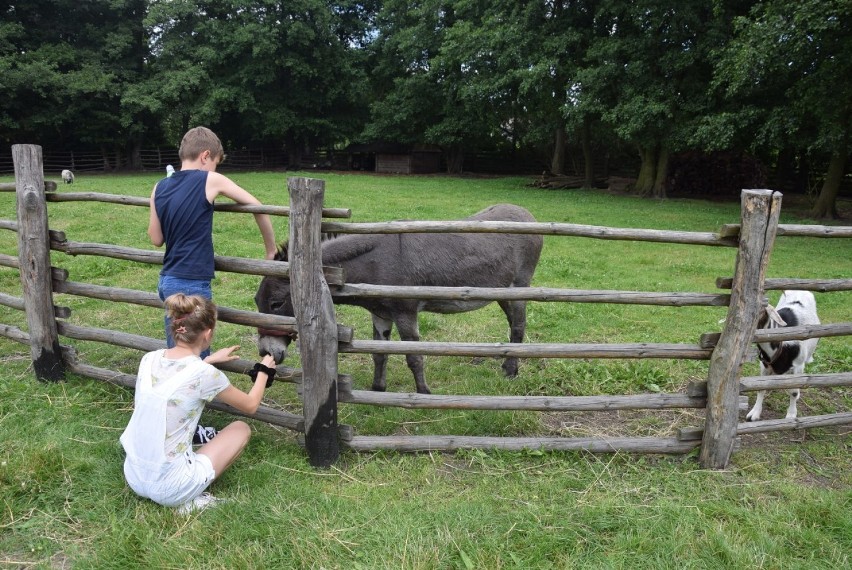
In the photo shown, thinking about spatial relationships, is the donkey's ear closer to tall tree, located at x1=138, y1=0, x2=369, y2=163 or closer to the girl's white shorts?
the girl's white shorts

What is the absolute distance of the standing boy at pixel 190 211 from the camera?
3775 mm

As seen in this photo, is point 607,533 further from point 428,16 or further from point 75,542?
point 428,16

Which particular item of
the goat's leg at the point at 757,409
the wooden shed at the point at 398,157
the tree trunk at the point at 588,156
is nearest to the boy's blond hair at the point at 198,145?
the goat's leg at the point at 757,409

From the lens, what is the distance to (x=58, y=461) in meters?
3.80

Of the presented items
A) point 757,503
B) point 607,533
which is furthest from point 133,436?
point 757,503

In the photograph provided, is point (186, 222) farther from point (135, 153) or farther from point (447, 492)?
point (135, 153)

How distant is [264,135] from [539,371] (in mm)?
34902

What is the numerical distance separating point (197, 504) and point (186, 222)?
1.77 meters

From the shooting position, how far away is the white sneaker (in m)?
3.35

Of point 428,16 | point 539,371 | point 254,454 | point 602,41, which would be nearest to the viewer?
point 254,454

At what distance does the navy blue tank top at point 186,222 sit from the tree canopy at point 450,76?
14793 mm

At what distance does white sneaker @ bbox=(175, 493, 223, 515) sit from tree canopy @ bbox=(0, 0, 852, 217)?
1563 cm

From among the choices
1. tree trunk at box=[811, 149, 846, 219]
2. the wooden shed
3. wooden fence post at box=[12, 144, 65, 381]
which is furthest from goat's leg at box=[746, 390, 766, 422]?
the wooden shed

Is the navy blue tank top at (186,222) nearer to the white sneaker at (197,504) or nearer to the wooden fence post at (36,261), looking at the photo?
the white sneaker at (197,504)
